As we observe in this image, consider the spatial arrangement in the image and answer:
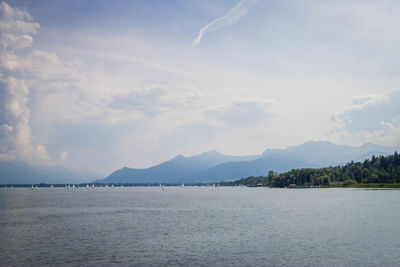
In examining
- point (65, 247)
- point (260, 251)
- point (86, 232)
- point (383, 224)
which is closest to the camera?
point (260, 251)

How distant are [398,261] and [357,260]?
5.38 meters

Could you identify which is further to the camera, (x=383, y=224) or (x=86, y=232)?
(x=383, y=224)

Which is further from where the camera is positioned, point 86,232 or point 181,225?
point 181,225

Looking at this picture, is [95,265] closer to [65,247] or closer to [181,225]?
[65,247]

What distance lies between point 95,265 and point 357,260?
37.1 metres

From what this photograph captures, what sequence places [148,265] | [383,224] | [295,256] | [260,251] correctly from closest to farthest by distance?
[148,265] < [295,256] < [260,251] < [383,224]

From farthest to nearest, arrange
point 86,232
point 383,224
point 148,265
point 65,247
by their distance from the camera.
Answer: point 383,224, point 86,232, point 65,247, point 148,265

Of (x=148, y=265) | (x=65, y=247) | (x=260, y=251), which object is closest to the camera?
(x=148, y=265)

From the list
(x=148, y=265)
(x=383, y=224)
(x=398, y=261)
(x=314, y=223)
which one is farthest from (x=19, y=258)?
(x=383, y=224)

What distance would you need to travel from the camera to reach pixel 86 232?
75562 mm

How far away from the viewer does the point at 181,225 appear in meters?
85.4

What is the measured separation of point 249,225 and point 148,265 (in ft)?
137

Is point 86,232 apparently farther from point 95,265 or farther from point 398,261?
point 398,261

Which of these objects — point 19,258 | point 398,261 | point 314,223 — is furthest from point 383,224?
point 19,258
